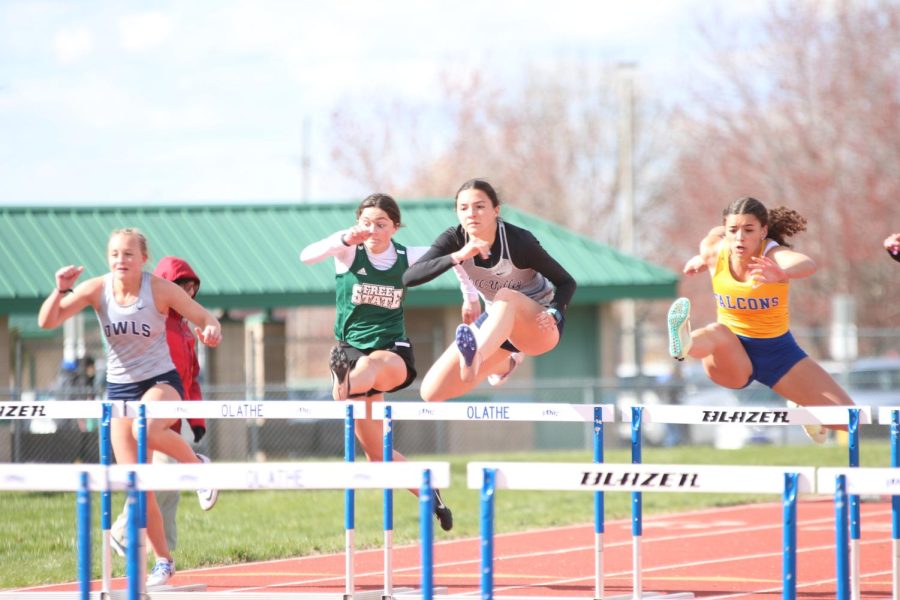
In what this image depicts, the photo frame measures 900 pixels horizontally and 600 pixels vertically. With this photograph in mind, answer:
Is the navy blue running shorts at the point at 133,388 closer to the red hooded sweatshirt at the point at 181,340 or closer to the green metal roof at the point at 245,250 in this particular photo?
the red hooded sweatshirt at the point at 181,340

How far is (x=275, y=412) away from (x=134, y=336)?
92 cm

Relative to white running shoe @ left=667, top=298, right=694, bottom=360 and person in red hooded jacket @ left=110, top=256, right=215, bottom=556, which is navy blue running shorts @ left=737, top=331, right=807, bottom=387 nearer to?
white running shoe @ left=667, top=298, right=694, bottom=360

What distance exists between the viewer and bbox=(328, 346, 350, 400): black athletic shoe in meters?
7.50

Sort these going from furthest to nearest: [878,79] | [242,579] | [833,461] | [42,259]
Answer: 1. [878,79]
2. [42,259]
3. [833,461]
4. [242,579]

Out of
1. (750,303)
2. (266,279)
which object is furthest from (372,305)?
(266,279)

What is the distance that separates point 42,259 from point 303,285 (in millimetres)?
3985

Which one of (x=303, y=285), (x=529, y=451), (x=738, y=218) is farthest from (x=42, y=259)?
(x=738, y=218)

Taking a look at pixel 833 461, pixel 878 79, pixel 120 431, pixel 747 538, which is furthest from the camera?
pixel 878 79

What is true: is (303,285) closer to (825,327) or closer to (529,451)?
(529,451)

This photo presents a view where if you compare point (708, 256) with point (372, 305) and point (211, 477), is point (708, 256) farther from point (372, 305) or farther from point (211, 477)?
point (211, 477)

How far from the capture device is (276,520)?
1216cm

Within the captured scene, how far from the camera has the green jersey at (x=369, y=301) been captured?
25.0ft

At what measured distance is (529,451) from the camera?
68.6 ft

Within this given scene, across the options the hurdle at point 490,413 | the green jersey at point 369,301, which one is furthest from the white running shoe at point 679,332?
the green jersey at point 369,301
